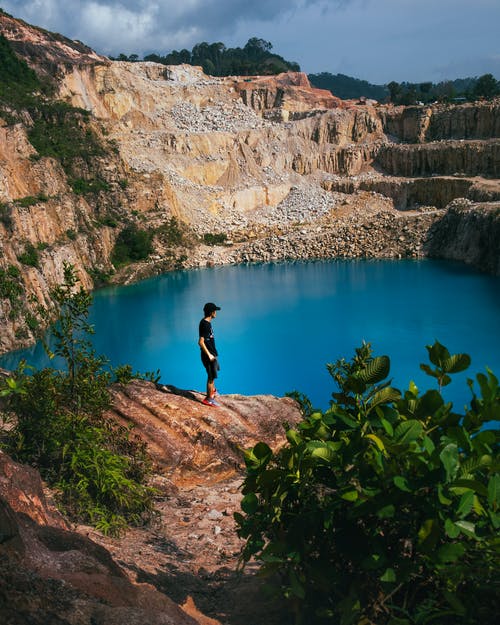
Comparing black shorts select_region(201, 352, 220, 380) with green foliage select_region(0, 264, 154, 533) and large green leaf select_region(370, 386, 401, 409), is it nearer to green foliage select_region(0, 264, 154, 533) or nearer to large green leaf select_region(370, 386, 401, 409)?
green foliage select_region(0, 264, 154, 533)

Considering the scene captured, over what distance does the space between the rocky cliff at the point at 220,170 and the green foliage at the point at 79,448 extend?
2027cm

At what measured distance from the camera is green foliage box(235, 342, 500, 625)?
260 centimetres

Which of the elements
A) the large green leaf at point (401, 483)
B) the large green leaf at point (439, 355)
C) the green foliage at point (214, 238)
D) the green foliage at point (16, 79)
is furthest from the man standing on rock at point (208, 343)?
the green foliage at point (16, 79)

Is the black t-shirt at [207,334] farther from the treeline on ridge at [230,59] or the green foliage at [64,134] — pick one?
the treeline on ridge at [230,59]

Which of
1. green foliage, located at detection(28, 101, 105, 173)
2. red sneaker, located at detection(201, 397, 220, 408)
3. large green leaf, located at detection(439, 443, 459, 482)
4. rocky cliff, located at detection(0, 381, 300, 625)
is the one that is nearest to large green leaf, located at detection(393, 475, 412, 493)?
large green leaf, located at detection(439, 443, 459, 482)

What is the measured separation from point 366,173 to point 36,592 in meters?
45.9

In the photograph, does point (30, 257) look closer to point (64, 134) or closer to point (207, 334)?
point (64, 134)

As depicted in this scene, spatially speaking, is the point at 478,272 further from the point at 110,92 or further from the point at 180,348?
the point at 110,92

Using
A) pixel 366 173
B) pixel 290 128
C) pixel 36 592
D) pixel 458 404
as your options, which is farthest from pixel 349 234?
pixel 36 592

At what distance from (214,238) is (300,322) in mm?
17899

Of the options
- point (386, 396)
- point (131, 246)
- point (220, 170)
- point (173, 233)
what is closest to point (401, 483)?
point (386, 396)

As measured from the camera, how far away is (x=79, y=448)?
5645 mm

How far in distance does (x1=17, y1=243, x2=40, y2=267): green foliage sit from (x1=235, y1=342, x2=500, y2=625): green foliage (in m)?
24.3

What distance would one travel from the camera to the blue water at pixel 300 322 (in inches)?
673
